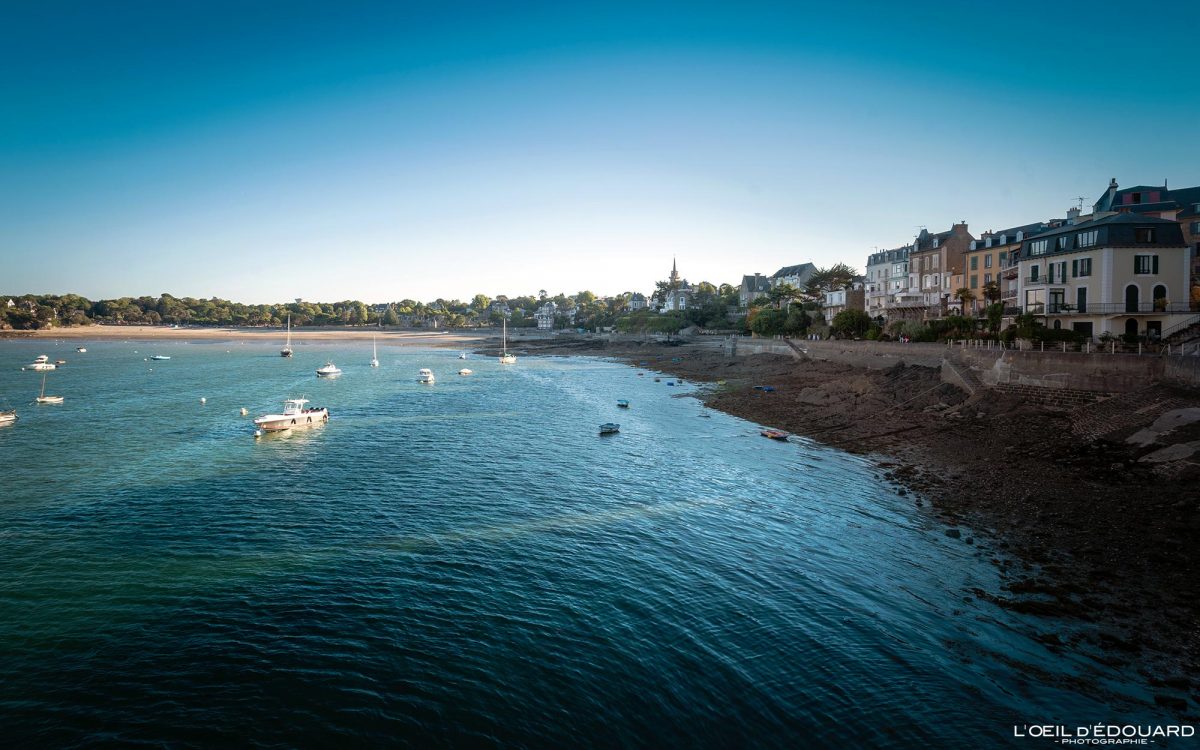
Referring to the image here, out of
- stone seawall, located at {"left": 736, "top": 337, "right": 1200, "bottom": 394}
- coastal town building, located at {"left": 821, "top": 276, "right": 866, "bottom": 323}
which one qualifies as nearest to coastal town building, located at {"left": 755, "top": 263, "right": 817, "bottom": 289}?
coastal town building, located at {"left": 821, "top": 276, "right": 866, "bottom": 323}

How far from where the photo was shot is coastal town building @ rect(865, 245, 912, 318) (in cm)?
9394

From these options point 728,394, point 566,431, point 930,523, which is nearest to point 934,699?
point 930,523

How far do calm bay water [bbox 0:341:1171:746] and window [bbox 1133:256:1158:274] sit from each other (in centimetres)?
2989

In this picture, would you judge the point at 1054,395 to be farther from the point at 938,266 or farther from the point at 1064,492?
the point at 938,266

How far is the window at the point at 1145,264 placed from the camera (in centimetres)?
4588

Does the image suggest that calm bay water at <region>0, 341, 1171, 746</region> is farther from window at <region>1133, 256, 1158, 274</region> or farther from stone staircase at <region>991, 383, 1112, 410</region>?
window at <region>1133, 256, 1158, 274</region>

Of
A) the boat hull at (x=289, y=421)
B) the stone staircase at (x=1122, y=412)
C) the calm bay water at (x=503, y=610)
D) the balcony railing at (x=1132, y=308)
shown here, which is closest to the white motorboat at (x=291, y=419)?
the boat hull at (x=289, y=421)

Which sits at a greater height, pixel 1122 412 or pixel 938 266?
pixel 938 266

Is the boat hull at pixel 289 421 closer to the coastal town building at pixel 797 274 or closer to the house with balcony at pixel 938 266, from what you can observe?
the house with balcony at pixel 938 266

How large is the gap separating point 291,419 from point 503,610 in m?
39.5

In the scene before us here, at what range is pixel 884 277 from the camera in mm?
99625

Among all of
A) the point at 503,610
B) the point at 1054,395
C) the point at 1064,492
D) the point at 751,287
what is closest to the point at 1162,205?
the point at 1054,395

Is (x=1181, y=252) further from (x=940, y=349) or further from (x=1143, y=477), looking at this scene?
(x=1143, y=477)

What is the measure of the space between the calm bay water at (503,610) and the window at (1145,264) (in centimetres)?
2989
